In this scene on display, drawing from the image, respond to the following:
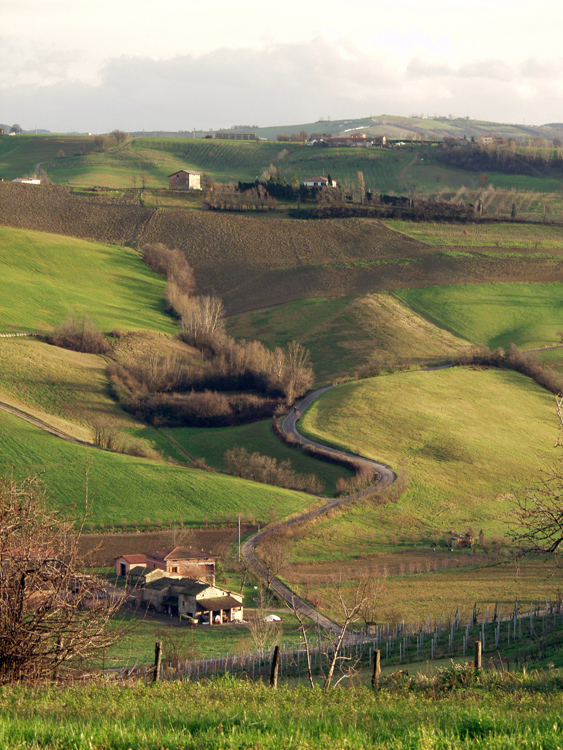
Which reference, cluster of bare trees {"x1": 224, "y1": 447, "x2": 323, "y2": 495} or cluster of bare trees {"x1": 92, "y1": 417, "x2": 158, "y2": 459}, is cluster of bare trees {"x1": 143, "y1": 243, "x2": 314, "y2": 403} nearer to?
cluster of bare trees {"x1": 224, "y1": 447, "x2": 323, "y2": 495}

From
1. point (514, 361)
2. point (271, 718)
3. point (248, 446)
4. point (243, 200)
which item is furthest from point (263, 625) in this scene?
point (243, 200)

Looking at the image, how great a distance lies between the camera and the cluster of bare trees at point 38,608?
14422mm

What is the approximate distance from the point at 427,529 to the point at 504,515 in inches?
292

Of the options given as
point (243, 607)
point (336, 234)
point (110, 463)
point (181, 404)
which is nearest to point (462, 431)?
point (181, 404)

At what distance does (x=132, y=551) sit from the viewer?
188 ft

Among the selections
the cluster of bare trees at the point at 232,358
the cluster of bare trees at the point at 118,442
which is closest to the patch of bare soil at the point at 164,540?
the cluster of bare trees at the point at 118,442

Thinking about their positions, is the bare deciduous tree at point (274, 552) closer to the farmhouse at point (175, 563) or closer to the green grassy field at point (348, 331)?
the farmhouse at point (175, 563)

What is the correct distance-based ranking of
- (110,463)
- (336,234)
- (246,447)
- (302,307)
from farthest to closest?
(336,234), (302,307), (246,447), (110,463)

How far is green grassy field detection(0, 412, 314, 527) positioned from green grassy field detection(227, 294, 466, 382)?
3210cm

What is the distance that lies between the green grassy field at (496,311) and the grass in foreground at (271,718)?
95660 mm

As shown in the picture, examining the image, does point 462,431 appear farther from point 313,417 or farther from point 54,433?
point 54,433

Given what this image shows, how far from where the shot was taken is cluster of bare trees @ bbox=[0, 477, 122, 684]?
14.4 meters

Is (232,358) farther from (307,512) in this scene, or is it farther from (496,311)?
(496,311)

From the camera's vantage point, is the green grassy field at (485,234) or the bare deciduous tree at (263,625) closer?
the bare deciduous tree at (263,625)
